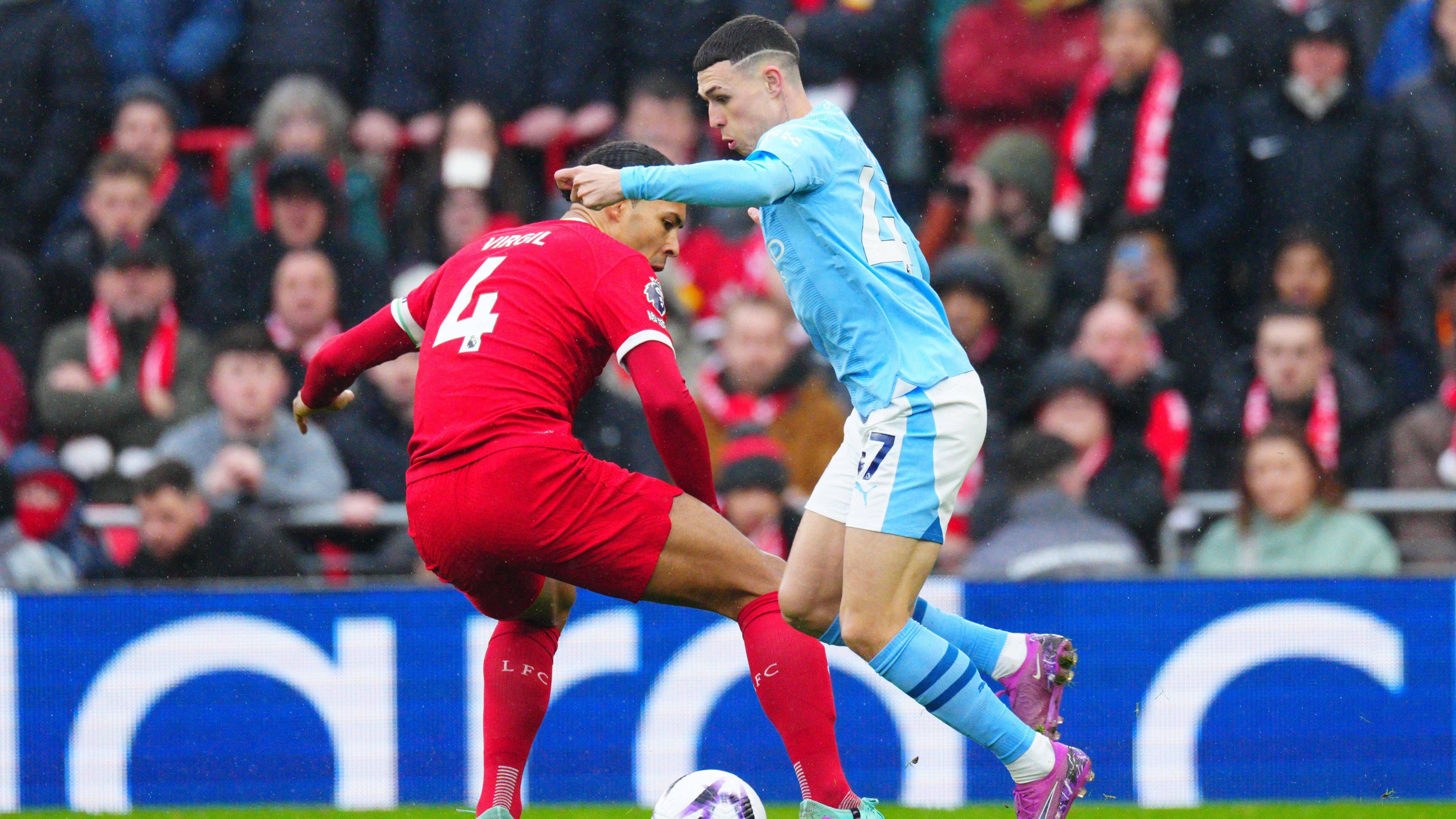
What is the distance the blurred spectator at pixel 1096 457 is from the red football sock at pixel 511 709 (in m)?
2.83

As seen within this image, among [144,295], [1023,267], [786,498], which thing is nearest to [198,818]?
[786,498]

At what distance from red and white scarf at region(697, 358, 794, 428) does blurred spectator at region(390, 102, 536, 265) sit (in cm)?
146

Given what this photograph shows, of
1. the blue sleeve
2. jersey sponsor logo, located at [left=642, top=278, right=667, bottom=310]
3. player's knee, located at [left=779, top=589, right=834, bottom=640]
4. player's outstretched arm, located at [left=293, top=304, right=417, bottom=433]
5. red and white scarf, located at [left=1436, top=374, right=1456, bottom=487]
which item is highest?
the blue sleeve

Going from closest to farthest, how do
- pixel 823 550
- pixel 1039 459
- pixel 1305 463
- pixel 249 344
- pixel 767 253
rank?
1. pixel 823 550
2. pixel 767 253
3. pixel 1305 463
4. pixel 1039 459
5. pixel 249 344

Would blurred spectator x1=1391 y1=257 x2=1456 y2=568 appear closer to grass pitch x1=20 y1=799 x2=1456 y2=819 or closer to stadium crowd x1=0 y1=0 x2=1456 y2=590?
stadium crowd x1=0 y1=0 x2=1456 y2=590

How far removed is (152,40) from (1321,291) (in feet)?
20.2

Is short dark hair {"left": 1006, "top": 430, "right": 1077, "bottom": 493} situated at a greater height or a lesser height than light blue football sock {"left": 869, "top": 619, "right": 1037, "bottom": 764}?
greater

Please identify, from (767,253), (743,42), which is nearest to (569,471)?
(743,42)

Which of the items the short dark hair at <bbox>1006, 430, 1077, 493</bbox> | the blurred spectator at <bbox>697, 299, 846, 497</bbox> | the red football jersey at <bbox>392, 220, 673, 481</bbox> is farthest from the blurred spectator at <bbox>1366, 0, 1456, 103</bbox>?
the red football jersey at <bbox>392, 220, 673, 481</bbox>

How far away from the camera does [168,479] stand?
24.0 feet

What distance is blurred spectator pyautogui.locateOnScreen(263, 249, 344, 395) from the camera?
834 centimetres

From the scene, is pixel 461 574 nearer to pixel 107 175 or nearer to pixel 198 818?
pixel 198 818

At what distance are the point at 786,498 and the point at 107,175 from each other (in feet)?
13.1

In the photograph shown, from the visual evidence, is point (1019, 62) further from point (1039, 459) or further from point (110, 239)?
point (110, 239)
